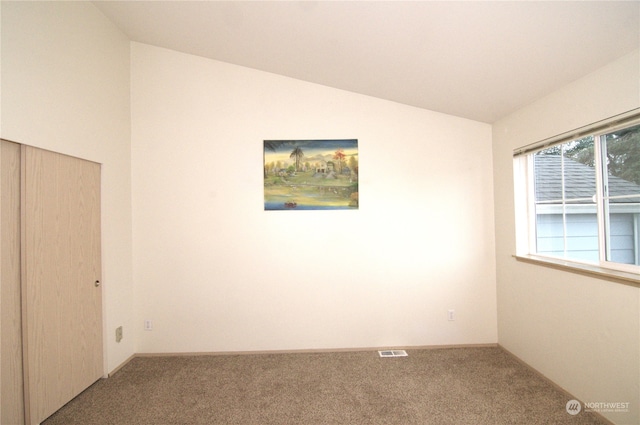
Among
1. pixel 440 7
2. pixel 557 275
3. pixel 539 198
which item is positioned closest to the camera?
pixel 440 7

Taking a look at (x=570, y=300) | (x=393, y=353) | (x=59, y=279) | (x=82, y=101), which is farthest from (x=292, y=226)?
(x=570, y=300)

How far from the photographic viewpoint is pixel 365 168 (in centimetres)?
315

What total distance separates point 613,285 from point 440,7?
2.14 m

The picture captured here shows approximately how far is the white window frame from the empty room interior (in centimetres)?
2

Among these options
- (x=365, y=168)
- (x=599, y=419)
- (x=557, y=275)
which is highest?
(x=365, y=168)

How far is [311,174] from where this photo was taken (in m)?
3.12

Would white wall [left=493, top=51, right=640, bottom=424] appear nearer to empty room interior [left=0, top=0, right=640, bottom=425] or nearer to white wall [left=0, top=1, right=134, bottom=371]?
empty room interior [left=0, top=0, right=640, bottom=425]

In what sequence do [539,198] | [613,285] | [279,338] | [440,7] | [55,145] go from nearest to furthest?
[440,7]
[613,285]
[55,145]
[539,198]
[279,338]

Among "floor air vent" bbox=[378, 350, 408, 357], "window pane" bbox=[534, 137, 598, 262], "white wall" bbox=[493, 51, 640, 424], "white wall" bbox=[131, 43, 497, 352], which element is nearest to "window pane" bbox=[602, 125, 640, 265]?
"window pane" bbox=[534, 137, 598, 262]

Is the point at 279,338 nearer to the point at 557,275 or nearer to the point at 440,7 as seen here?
the point at 557,275

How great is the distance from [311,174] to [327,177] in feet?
0.59

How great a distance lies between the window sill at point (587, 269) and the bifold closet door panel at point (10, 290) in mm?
4010

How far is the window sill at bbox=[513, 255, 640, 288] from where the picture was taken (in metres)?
1.80

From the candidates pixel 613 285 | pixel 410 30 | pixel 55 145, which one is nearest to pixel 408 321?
pixel 613 285
